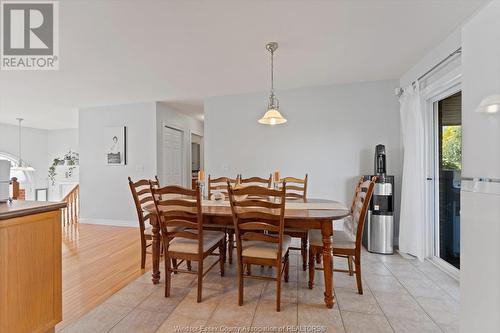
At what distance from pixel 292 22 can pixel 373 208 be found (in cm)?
239

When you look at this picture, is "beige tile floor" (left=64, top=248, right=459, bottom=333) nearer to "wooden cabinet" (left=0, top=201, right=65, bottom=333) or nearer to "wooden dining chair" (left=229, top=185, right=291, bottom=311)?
"wooden dining chair" (left=229, top=185, right=291, bottom=311)

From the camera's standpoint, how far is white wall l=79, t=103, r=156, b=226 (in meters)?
4.59

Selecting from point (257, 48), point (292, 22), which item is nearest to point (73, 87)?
point (257, 48)

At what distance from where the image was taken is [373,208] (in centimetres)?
313

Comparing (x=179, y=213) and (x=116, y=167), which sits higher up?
(x=116, y=167)

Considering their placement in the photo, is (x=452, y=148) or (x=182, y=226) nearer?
(x=182, y=226)

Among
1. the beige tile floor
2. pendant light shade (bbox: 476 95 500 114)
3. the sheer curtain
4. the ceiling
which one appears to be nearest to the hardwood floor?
the beige tile floor

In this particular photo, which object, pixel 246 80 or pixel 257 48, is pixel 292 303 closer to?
pixel 257 48

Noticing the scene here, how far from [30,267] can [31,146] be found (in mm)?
7785

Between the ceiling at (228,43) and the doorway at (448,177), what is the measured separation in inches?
28.2

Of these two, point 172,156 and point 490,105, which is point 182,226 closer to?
point 490,105

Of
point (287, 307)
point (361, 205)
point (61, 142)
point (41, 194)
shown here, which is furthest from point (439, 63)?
point (41, 194)

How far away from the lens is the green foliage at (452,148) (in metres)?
2.55

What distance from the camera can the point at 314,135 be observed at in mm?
3824
